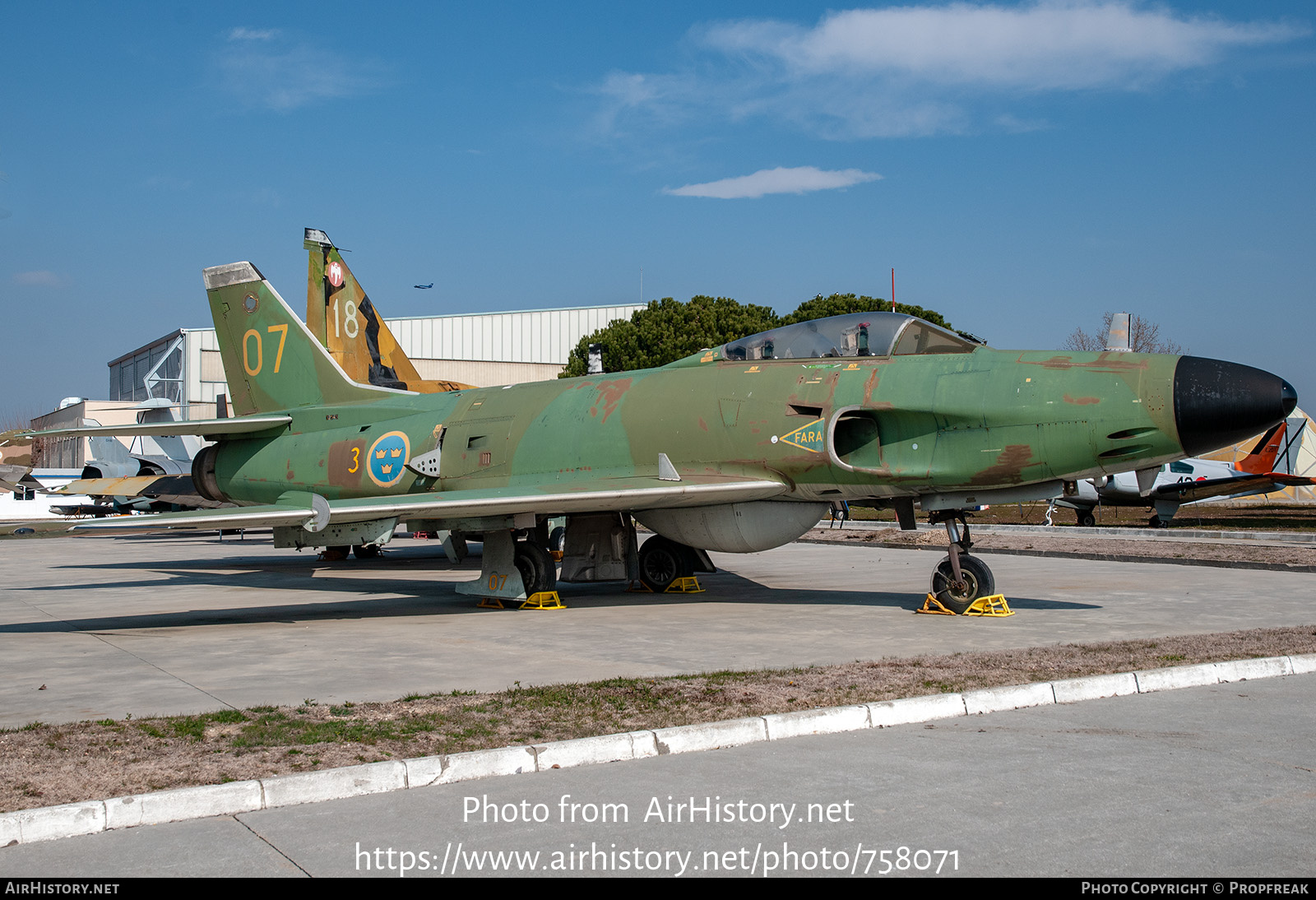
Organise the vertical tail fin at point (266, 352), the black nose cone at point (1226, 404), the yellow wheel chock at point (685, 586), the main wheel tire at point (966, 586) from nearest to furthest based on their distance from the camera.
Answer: the black nose cone at point (1226, 404), the main wheel tire at point (966, 586), the yellow wheel chock at point (685, 586), the vertical tail fin at point (266, 352)

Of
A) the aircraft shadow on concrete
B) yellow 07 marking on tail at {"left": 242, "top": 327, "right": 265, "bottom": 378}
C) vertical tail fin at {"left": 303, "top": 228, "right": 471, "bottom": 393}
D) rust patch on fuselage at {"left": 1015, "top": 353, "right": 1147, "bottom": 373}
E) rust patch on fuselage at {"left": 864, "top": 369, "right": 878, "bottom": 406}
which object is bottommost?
the aircraft shadow on concrete

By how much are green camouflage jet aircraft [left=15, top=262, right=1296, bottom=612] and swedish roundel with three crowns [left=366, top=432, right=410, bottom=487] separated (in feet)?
0.09

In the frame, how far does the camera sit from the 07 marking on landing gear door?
11.0 metres

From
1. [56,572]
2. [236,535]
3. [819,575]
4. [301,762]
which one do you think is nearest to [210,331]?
[236,535]

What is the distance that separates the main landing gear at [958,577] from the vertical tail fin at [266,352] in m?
8.94

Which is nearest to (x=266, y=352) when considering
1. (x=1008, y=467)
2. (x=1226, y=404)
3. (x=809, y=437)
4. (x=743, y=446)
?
(x=743, y=446)

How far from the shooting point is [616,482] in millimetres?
11859

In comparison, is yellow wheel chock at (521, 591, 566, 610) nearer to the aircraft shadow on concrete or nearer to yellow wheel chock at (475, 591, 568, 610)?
yellow wheel chock at (475, 591, 568, 610)

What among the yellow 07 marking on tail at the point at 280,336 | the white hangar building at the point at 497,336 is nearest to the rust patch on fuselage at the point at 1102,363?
the yellow 07 marking on tail at the point at 280,336

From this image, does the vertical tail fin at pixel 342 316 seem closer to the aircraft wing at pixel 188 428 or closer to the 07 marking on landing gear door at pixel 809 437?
the aircraft wing at pixel 188 428

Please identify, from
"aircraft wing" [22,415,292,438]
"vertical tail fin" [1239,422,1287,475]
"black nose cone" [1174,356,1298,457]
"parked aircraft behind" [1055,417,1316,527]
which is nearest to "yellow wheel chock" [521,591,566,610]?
"aircraft wing" [22,415,292,438]

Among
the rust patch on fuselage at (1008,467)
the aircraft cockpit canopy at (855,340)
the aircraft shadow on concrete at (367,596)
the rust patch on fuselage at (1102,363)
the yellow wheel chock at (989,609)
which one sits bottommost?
the aircraft shadow on concrete at (367,596)

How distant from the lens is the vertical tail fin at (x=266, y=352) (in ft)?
52.2
